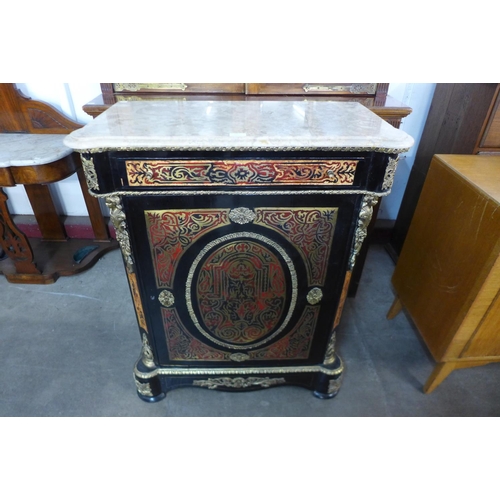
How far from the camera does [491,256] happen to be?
1107 mm

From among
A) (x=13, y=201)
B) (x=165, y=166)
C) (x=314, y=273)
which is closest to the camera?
(x=165, y=166)

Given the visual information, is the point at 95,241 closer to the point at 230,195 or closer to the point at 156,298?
the point at 156,298

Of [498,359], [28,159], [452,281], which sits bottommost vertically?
[498,359]

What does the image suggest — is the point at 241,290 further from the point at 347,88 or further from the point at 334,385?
the point at 347,88

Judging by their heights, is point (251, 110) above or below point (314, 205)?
above

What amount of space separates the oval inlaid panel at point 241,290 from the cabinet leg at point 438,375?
2.16ft

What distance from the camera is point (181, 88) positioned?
55.5 inches

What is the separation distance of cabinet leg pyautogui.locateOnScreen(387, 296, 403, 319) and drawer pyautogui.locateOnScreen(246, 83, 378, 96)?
93 centimetres

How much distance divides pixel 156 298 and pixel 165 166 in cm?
45

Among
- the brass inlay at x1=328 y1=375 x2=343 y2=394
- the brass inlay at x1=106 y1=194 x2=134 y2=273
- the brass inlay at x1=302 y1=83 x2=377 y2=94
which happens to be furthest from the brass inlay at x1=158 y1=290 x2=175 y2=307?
the brass inlay at x1=302 y1=83 x2=377 y2=94

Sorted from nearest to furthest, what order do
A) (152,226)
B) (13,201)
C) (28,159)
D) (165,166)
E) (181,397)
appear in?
(165,166) < (152,226) < (181,397) < (28,159) < (13,201)

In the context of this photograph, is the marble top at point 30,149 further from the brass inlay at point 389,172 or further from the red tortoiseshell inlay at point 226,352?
the brass inlay at point 389,172

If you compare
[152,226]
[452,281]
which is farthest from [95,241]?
[452,281]

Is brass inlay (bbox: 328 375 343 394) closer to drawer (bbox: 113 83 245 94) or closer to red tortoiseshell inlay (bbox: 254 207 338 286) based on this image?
red tortoiseshell inlay (bbox: 254 207 338 286)
